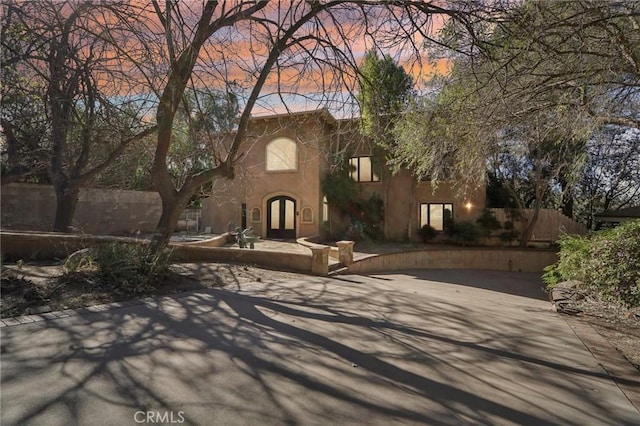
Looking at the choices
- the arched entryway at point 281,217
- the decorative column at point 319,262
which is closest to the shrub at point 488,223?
the arched entryway at point 281,217

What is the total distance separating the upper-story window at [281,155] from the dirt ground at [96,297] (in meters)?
13.0

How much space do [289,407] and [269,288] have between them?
200 inches

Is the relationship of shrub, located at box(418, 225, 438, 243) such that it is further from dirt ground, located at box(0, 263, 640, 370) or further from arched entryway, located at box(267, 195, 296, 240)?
dirt ground, located at box(0, 263, 640, 370)

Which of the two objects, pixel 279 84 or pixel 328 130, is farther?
pixel 328 130

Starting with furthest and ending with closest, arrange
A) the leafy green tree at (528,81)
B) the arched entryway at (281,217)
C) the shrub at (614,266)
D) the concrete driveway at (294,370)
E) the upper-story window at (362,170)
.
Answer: the upper-story window at (362,170)
the arched entryway at (281,217)
the shrub at (614,266)
the leafy green tree at (528,81)
the concrete driveway at (294,370)

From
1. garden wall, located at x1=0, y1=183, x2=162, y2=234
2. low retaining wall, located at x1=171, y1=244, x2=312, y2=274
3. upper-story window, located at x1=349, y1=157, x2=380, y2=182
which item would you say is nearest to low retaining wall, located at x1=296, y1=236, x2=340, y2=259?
low retaining wall, located at x1=171, y1=244, x2=312, y2=274

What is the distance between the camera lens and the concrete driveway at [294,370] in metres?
3.03

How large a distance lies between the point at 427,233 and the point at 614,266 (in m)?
14.6

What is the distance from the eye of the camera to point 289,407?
311 centimetres

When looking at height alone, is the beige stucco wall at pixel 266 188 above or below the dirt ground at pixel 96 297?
above

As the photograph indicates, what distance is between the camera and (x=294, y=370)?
3826 mm

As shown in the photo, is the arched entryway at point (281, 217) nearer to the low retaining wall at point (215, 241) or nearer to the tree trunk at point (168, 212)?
the low retaining wall at point (215, 241)

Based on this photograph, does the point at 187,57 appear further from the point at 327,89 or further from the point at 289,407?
the point at 289,407

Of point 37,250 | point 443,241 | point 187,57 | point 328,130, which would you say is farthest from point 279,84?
point 443,241
